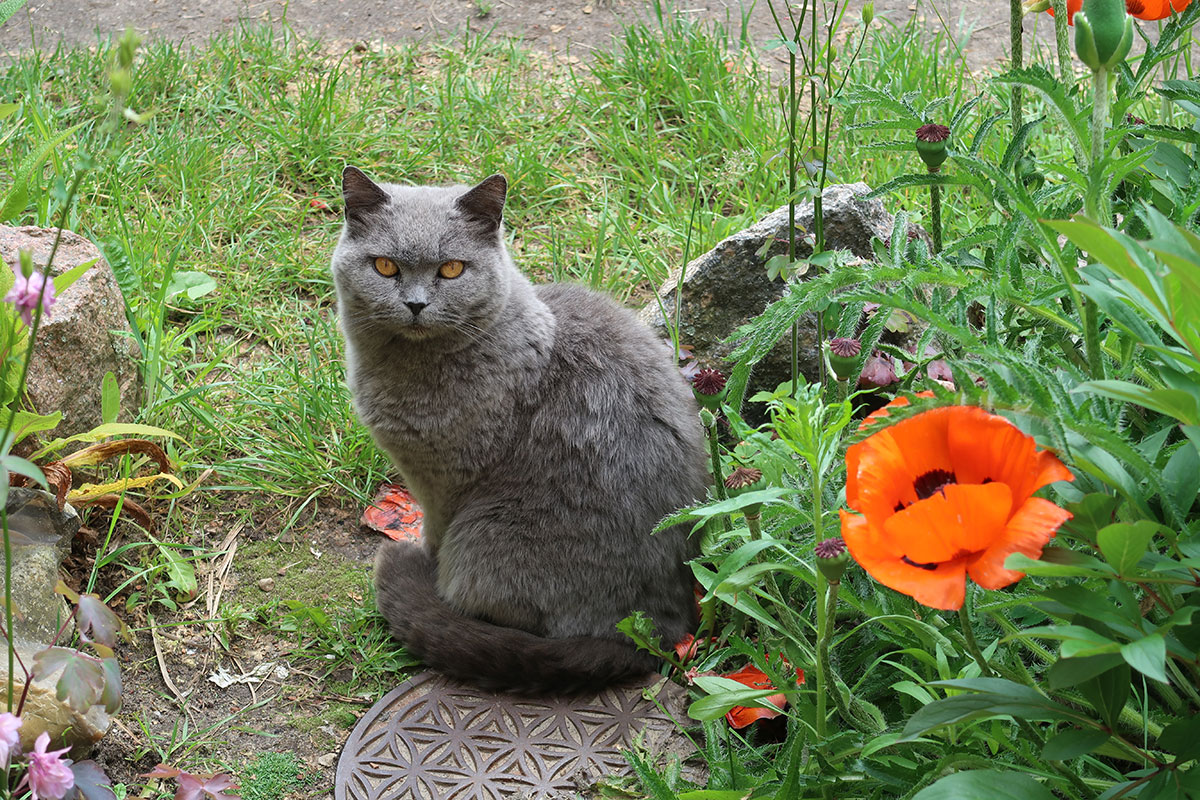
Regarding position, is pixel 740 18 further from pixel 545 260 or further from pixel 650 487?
pixel 650 487

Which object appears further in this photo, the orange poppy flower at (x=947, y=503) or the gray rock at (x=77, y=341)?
the gray rock at (x=77, y=341)

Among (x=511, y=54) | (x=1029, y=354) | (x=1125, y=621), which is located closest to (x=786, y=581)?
A: (x=1029, y=354)

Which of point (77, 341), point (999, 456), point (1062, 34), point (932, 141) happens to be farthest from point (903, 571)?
point (77, 341)

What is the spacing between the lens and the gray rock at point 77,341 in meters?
2.61

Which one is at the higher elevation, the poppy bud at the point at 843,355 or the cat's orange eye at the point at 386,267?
the poppy bud at the point at 843,355

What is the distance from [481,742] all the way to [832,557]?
121 centimetres

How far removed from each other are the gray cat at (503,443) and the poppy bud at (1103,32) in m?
1.49

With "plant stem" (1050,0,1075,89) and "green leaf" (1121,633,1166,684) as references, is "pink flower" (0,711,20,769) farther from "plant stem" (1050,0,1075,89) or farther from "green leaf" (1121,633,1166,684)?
"plant stem" (1050,0,1075,89)

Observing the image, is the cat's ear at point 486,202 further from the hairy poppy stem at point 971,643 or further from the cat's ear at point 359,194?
the hairy poppy stem at point 971,643

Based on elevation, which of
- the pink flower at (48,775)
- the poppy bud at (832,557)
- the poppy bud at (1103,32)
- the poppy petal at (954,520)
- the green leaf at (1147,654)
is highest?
the poppy bud at (1103,32)

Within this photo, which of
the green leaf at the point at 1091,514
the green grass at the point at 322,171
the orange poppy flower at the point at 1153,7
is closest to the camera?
the green leaf at the point at 1091,514

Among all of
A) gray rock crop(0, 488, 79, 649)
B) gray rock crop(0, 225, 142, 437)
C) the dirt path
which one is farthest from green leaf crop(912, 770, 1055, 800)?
the dirt path

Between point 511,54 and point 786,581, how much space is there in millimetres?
3060

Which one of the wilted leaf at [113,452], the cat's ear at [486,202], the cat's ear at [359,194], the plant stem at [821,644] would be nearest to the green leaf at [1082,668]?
the plant stem at [821,644]
